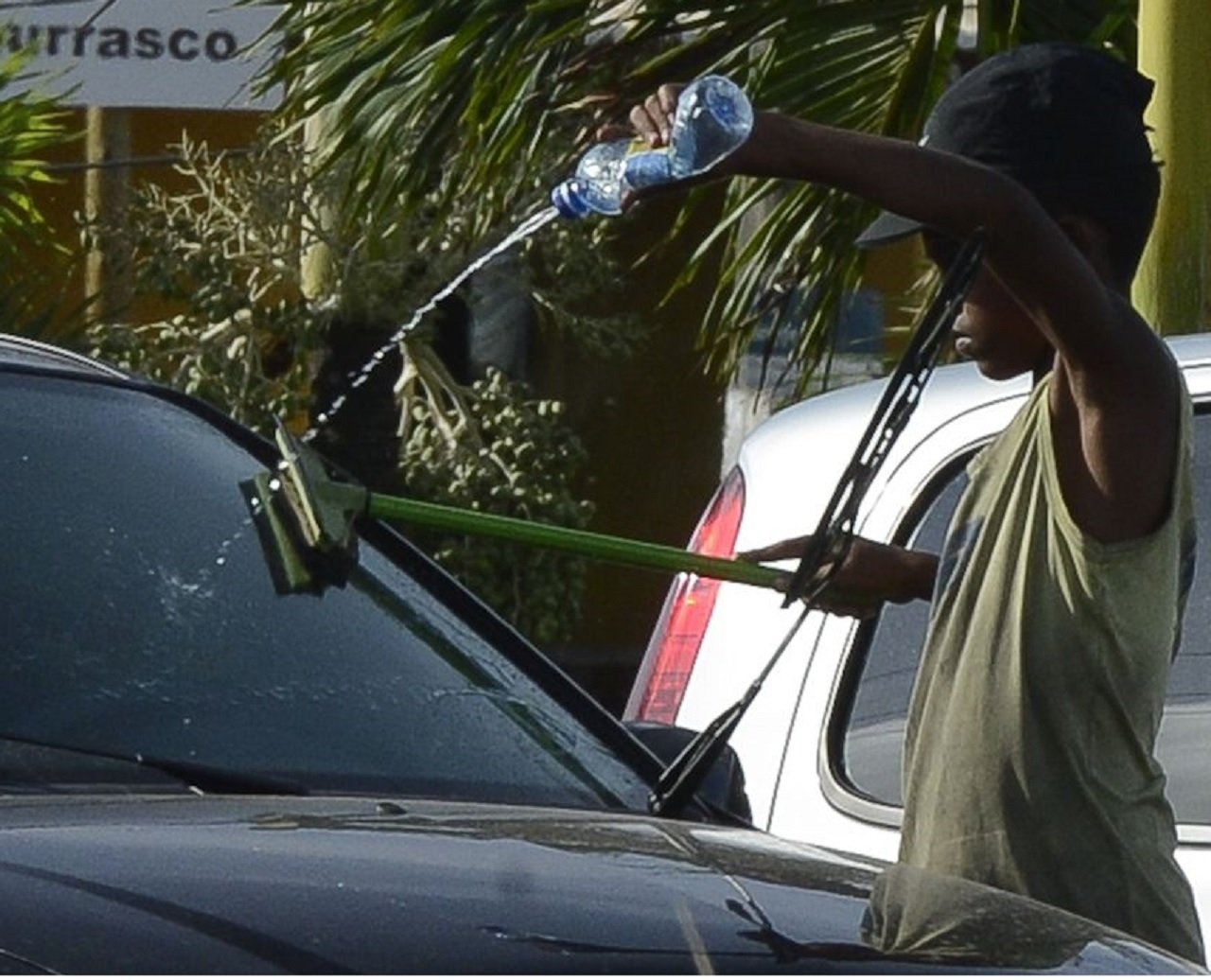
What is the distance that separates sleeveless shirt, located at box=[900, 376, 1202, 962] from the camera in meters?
2.77

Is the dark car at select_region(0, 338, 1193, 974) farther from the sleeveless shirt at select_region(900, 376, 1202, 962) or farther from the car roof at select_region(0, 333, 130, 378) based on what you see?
the sleeveless shirt at select_region(900, 376, 1202, 962)

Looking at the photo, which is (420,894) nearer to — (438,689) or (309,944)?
(309,944)

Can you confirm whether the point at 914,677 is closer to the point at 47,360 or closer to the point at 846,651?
the point at 846,651

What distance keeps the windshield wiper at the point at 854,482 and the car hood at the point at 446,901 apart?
12.0 inches

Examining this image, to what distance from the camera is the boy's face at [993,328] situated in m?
2.83

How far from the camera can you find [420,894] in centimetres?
216

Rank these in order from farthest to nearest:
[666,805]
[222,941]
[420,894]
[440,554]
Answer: [440,554] < [666,805] < [420,894] < [222,941]

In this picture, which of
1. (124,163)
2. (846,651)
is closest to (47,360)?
(846,651)

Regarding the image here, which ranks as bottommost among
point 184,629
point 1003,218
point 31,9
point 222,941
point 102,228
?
point 222,941

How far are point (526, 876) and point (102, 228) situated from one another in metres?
6.59

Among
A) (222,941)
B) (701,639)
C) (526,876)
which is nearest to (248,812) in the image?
(526,876)

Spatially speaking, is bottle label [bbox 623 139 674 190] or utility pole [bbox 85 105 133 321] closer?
bottle label [bbox 623 139 674 190]

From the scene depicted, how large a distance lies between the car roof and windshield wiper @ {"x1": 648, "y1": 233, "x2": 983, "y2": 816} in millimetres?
889

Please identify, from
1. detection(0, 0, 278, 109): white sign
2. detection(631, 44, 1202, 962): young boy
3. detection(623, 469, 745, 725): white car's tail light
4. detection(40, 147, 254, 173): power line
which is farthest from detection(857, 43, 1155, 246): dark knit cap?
detection(40, 147, 254, 173): power line
